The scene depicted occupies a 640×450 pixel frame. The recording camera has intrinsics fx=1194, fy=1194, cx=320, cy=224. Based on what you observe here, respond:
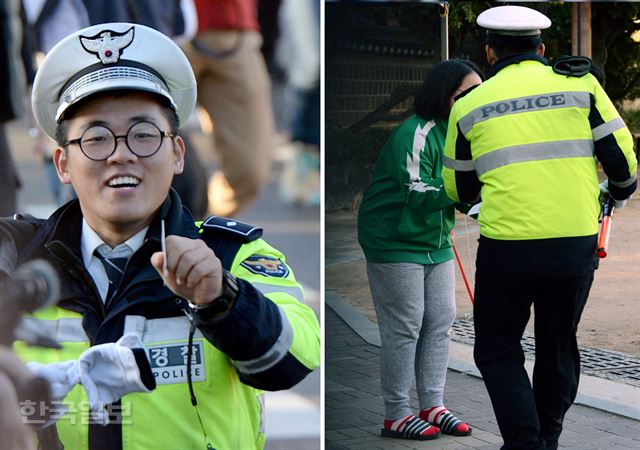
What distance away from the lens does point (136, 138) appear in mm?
2115

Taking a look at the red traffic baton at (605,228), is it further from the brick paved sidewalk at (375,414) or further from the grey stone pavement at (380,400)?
the brick paved sidewalk at (375,414)

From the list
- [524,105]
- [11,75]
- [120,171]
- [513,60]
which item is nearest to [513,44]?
[513,60]

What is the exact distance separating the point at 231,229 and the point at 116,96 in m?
0.32

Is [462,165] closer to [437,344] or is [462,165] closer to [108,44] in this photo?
[437,344]

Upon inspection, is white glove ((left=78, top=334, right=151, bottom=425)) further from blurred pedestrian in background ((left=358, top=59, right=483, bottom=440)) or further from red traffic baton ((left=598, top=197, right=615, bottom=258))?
red traffic baton ((left=598, top=197, right=615, bottom=258))

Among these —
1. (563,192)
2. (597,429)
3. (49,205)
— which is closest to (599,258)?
(563,192)

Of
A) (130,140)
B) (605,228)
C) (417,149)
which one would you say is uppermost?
(130,140)

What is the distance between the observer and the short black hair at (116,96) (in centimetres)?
213

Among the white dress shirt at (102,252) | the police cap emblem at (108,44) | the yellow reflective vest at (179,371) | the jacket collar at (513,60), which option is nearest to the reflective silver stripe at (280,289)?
the yellow reflective vest at (179,371)

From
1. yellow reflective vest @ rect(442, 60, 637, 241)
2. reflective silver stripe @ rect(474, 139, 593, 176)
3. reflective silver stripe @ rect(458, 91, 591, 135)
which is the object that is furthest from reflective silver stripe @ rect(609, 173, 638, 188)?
reflective silver stripe @ rect(458, 91, 591, 135)

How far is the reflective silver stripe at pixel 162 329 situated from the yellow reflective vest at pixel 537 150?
69.0 inches

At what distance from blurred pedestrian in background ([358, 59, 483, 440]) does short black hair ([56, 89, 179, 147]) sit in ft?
5.65

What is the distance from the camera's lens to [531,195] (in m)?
3.61

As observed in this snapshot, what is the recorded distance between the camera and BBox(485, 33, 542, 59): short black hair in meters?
3.65
